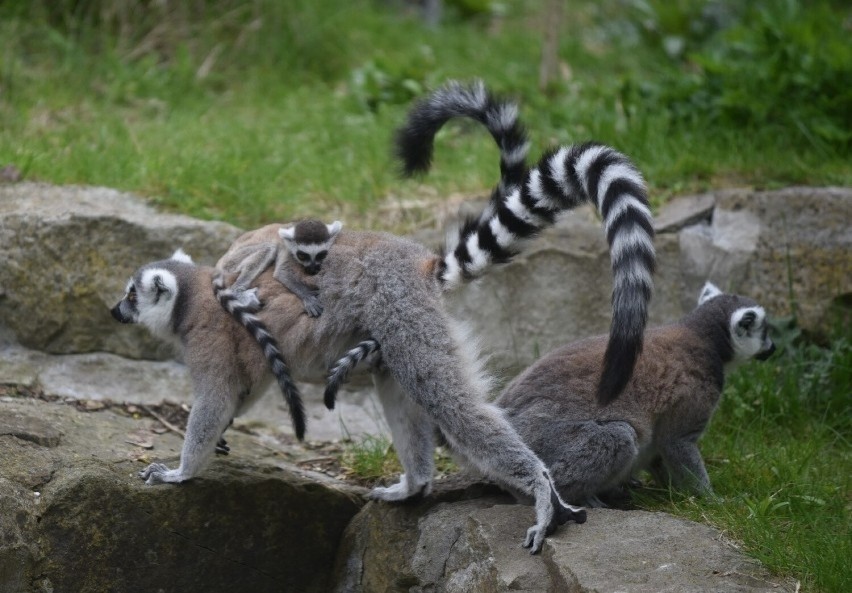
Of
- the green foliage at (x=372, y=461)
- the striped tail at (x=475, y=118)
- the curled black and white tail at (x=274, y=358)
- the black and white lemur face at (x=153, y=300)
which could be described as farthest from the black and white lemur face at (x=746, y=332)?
the black and white lemur face at (x=153, y=300)

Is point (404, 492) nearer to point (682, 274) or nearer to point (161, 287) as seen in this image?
point (161, 287)

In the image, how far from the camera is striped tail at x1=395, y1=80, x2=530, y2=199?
5102 mm

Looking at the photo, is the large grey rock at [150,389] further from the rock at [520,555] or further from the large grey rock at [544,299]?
the rock at [520,555]

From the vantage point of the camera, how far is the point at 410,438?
4.96 meters

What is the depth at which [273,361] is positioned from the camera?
188 inches

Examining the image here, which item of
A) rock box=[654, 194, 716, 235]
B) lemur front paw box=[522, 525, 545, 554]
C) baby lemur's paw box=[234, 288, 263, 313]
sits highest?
rock box=[654, 194, 716, 235]

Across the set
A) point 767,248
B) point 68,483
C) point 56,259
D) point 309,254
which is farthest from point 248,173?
point 767,248

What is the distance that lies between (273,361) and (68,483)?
1.09m

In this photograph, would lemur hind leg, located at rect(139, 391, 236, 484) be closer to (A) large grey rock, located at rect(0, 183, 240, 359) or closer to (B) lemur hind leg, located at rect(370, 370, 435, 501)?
(B) lemur hind leg, located at rect(370, 370, 435, 501)

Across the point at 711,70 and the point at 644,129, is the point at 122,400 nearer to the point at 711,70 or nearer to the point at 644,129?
the point at 644,129

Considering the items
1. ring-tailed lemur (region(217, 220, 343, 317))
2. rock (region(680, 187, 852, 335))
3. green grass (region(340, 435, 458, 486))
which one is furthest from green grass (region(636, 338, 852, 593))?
ring-tailed lemur (region(217, 220, 343, 317))

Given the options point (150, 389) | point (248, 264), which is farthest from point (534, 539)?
point (150, 389)

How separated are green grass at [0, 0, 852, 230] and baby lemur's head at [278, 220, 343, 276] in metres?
1.96

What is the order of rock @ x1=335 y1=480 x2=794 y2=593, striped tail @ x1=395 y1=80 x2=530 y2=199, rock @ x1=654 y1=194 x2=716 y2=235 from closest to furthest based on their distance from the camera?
rock @ x1=335 y1=480 x2=794 y2=593 → striped tail @ x1=395 y1=80 x2=530 y2=199 → rock @ x1=654 y1=194 x2=716 y2=235
